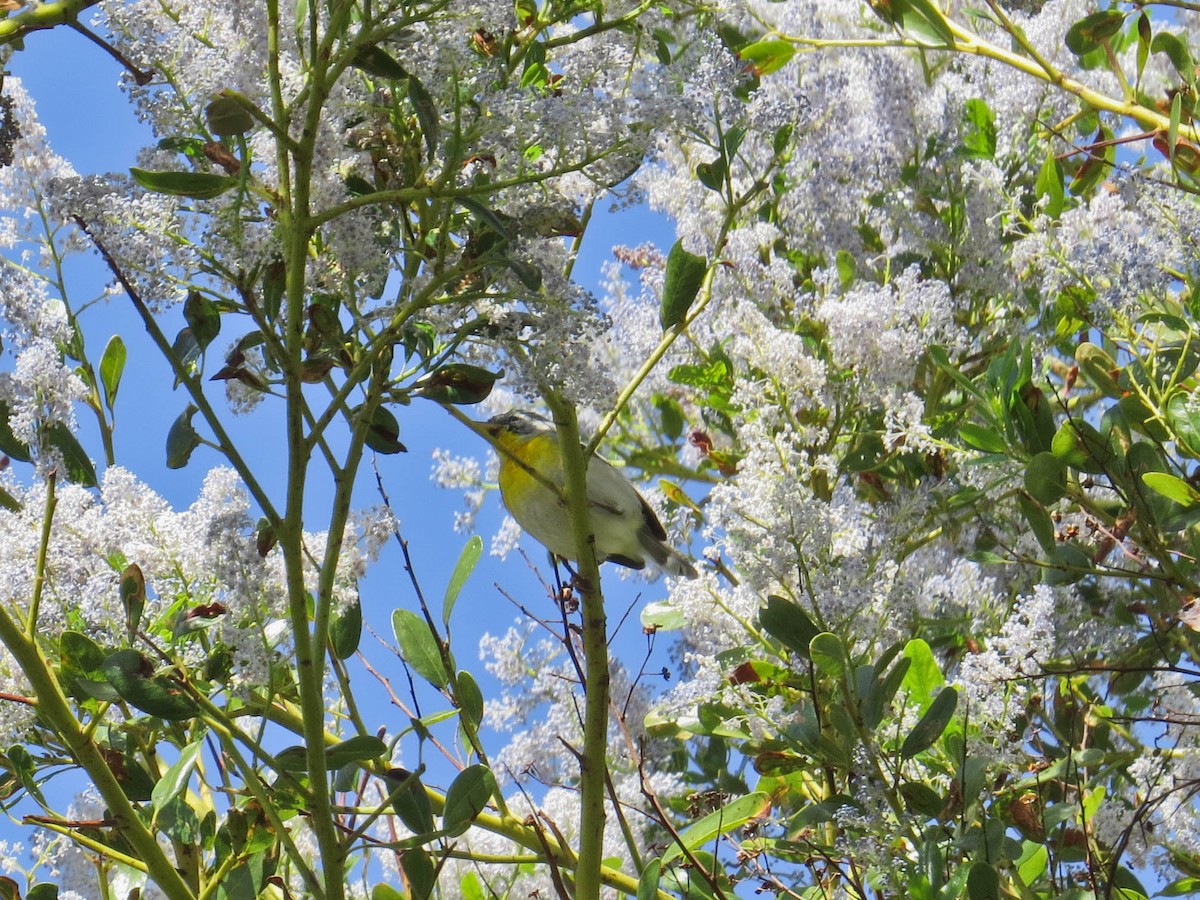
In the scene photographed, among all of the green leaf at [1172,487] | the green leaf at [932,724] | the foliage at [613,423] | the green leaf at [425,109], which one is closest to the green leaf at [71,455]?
the foliage at [613,423]

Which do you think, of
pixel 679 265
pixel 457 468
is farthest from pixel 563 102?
pixel 457 468

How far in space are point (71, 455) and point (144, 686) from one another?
13.5 inches

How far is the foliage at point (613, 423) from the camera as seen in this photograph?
105 centimetres

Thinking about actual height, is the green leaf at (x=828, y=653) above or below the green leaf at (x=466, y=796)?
above

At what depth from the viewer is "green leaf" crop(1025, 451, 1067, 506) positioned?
155 centimetres

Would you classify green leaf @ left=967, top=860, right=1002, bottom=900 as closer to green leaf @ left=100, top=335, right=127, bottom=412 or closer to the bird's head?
green leaf @ left=100, top=335, right=127, bottom=412

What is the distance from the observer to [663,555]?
Answer: 2.57 metres

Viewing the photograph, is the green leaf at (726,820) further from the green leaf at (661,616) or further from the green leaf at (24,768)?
the green leaf at (24,768)

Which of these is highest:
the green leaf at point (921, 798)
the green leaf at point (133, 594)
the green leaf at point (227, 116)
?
the green leaf at point (227, 116)

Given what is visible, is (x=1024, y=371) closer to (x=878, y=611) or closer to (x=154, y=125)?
(x=878, y=611)

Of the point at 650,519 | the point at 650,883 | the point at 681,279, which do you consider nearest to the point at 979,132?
the point at 650,519

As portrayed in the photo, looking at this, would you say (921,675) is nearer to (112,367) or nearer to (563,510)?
(563,510)

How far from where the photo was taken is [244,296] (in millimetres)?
1032

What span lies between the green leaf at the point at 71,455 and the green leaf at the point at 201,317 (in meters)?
0.19
